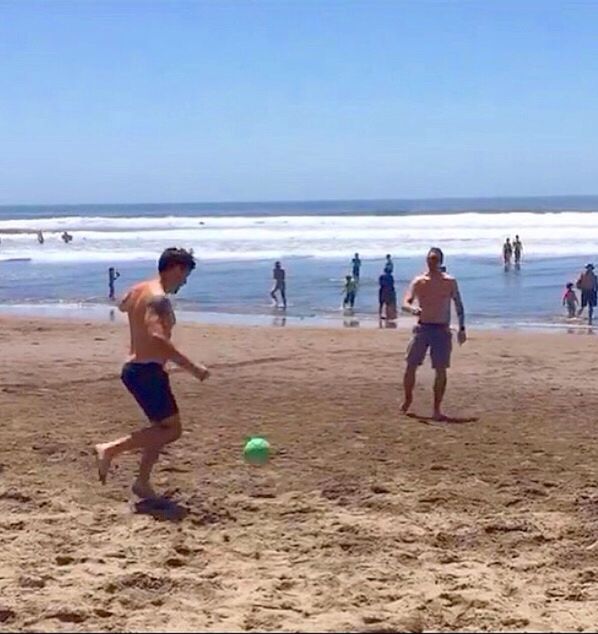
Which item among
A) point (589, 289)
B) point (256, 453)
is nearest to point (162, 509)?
point (256, 453)

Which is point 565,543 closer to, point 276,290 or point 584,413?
point 584,413

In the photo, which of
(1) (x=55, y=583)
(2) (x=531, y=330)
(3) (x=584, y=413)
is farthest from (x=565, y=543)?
(2) (x=531, y=330)

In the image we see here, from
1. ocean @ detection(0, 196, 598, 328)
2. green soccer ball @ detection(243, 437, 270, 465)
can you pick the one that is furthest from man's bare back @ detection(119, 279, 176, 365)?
ocean @ detection(0, 196, 598, 328)

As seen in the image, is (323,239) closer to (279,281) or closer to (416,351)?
(279,281)

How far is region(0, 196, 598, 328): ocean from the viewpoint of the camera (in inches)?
964

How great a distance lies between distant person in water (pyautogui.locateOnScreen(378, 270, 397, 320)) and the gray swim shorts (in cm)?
1144

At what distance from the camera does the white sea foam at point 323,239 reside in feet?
148

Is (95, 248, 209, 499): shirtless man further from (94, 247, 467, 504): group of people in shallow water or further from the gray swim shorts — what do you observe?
the gray swim shorts

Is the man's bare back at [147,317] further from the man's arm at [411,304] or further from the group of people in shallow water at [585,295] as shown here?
the group of people in shallow water at [585,295]

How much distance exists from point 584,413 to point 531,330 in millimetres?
9681

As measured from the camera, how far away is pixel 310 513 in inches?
261

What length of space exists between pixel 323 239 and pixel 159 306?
50.0 m

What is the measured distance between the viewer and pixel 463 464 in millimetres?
Result: 7965

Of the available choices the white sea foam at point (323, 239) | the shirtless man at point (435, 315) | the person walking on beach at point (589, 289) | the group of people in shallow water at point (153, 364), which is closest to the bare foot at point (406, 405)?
the shirtless man at point (435, 315)
